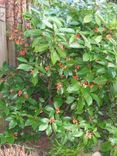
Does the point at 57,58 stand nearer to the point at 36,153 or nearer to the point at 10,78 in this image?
the point at 10,78

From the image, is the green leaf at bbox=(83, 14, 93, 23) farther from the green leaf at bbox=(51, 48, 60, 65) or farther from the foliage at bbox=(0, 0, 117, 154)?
the green leaf at bbox=(51, 48, 60, 65)

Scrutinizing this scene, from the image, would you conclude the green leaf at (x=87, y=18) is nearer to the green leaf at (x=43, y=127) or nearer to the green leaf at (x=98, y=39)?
the green leaf at (x=98, y=39)

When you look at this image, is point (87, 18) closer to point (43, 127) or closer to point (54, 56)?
point (54, 56)

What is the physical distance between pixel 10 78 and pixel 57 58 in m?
0.68

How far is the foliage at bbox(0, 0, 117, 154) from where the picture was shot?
291 cm

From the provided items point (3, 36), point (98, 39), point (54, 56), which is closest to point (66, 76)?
point (54, 56)

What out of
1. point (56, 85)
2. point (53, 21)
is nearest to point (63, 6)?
point (53, 21)

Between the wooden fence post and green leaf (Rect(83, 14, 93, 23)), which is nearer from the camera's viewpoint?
green leaf (Rect(83, 14, 93, 23))

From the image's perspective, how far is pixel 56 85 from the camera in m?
3.25

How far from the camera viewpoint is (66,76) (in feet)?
10.0

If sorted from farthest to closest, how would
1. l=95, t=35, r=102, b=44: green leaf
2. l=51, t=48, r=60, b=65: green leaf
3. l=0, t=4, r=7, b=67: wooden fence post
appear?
l=0, t=4, r=7, b=67: wooden fence post < l=95, t=35, r=102, b=44: green leaf < l=51, t=48, r=60, b=65: green leaf

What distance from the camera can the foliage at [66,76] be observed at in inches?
115

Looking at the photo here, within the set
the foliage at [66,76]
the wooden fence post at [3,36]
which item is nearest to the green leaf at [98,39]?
the foliage at [66,76]

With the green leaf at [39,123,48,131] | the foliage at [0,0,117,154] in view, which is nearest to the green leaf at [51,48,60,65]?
the foliage at [0,0,117,154]
